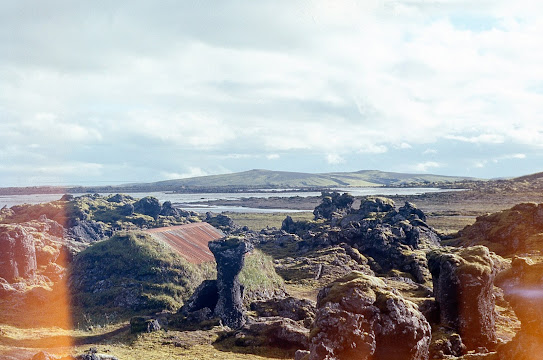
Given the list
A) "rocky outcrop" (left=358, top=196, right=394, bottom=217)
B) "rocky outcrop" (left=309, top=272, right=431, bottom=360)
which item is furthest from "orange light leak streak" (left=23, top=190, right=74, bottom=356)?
"rocky outcrop" (left=358, top=196, right=394, bottom=217)

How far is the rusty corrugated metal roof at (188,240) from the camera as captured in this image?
6738 centimetres

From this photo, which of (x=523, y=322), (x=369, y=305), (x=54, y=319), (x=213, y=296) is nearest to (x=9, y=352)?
(x=54, y=319)

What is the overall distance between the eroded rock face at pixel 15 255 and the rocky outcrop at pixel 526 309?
58749 mm

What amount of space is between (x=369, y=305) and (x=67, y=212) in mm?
98626

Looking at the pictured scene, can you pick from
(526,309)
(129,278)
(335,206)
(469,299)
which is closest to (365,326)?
(526,309)

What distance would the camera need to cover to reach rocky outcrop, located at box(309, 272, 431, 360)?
919 inches

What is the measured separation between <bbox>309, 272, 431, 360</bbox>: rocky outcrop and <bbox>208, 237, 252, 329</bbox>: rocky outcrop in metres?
24.3

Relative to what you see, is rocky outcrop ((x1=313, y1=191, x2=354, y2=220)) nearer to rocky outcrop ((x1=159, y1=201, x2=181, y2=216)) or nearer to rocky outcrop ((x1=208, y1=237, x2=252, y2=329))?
rocky outcrop ((x1=159, y1=201, x2=181, y2=216))

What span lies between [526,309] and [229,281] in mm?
30108

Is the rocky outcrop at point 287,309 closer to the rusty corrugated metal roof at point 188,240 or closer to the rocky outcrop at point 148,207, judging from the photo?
the rusty corrugated metal roof at point 188,240

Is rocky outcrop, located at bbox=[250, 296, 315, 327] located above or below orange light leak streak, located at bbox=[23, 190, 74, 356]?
above

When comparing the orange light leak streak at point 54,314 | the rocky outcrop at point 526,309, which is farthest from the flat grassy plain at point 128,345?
the rocky outcrop at point 526,309

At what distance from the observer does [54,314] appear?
2074 inches

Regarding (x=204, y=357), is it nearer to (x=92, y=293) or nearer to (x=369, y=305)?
(x=369, y=305)
